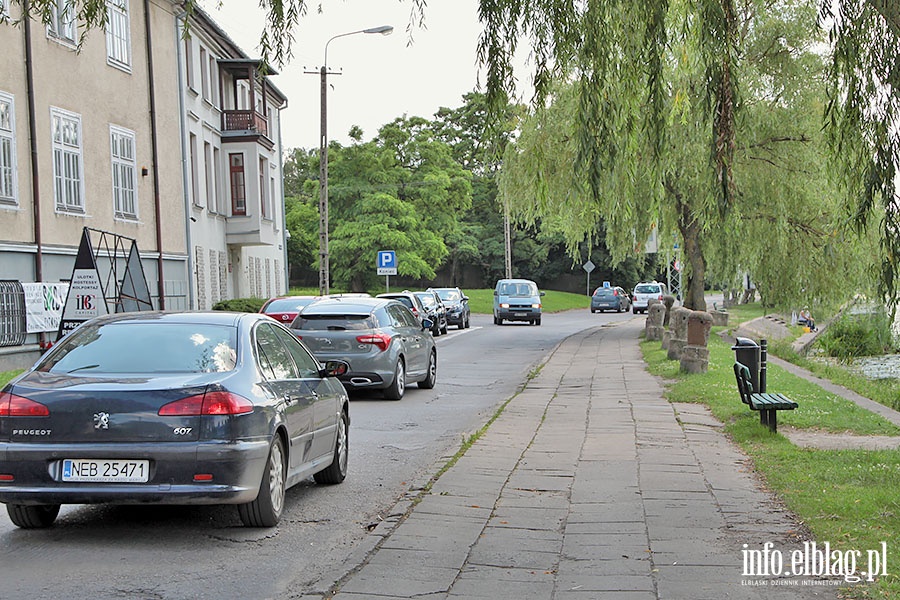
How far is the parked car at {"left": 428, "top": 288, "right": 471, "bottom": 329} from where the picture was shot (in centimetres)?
4259

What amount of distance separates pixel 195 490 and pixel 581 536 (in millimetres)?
2486

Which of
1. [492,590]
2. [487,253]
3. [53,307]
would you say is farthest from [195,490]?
[487,253]

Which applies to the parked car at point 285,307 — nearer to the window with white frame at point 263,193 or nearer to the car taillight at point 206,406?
the window with white frame at point 263,193

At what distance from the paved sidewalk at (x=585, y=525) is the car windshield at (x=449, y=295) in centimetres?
3058

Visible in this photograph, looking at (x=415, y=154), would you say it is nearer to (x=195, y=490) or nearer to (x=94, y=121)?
(x=94, y=121)

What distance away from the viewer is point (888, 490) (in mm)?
8094

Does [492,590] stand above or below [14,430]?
below

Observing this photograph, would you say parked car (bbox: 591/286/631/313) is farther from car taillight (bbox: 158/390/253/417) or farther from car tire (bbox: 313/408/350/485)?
car taillight (bbox: 158/390/253/417)

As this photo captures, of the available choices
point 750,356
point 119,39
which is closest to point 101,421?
point 750,356

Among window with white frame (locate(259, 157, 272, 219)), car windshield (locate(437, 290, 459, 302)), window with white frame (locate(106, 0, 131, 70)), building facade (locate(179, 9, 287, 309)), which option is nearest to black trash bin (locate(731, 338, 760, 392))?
window with white frame (locate(106, 0, 131, 70))

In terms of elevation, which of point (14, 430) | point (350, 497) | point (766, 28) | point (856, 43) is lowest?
point (350, 497)

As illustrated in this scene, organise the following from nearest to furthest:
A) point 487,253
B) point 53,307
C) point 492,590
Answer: point 492,590 → point 53,307 → point 487,253

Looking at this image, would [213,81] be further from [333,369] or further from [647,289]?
[647,289]

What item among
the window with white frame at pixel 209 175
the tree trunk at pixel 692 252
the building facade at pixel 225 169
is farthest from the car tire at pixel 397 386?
the window with white frame at pixel 209 175
